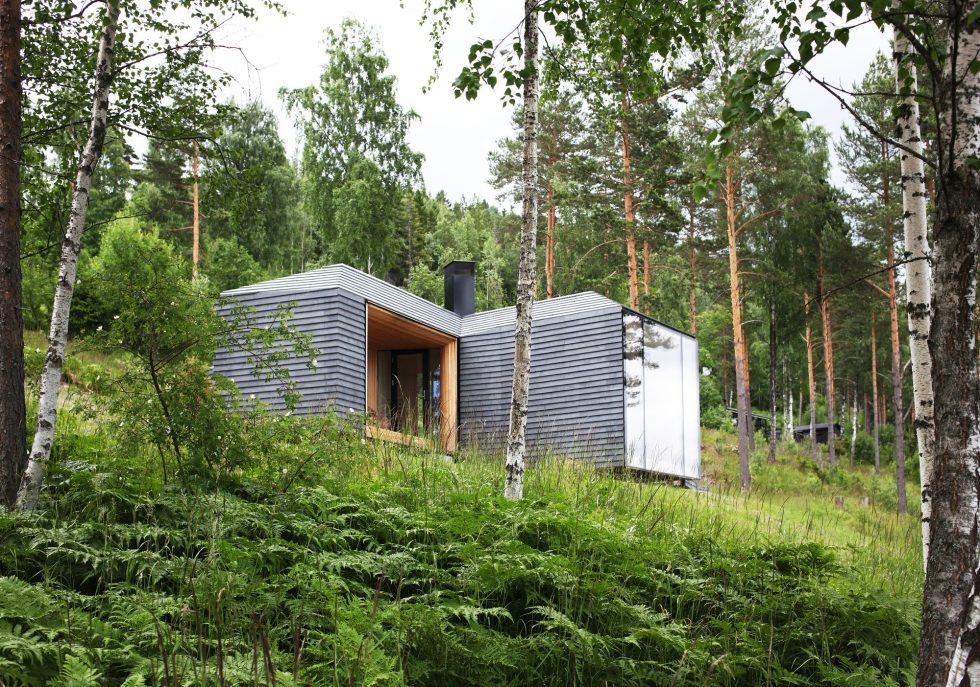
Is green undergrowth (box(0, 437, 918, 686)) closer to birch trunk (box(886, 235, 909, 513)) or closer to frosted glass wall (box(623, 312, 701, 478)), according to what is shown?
frosted glass wall (box(623, 312, 701, 478))

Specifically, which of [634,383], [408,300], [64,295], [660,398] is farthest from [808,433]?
[64,295]

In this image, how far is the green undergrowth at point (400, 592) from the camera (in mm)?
2805

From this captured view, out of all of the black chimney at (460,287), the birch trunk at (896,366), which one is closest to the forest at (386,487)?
the black chimney at (460,287)

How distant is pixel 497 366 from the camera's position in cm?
1530

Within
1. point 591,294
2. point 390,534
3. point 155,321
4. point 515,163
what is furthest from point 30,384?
point 515,163

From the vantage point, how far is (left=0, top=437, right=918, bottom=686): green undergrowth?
2805 mm

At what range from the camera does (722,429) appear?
3341cm

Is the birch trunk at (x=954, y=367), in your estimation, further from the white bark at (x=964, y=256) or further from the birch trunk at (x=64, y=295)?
the birch trunk at (x=64, y=295)

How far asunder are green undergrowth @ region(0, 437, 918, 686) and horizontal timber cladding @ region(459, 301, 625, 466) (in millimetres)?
8672

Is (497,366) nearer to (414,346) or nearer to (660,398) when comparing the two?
(414,346)

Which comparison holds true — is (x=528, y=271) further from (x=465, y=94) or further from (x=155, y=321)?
(x=155, y=321)

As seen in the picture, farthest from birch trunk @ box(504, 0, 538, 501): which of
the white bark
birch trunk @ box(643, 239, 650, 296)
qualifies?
birch trunk @ box(643, 239, 650, 296)

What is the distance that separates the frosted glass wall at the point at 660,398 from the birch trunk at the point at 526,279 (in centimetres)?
751

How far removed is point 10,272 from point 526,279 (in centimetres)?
363
